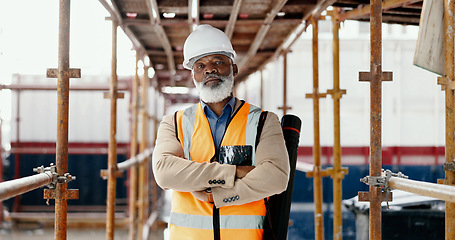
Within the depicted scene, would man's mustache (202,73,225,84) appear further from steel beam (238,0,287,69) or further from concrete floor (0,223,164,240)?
concrete floor (0,223,164,240)

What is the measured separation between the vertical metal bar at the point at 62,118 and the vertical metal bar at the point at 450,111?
8.21 ft

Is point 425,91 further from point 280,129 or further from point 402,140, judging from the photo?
point 280,129

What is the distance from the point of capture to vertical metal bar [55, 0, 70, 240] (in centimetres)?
279

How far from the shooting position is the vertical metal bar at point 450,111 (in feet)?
9.32

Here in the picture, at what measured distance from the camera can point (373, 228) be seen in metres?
2.81

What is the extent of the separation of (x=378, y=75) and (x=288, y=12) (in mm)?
2218

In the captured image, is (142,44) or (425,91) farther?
(425,91)

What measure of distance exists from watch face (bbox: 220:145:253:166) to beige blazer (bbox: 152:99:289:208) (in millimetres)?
94

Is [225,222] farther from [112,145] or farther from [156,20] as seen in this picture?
[156,20]

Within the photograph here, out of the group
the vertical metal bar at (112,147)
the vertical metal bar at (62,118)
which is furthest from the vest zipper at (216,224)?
the vertical metal bar at (112,147)

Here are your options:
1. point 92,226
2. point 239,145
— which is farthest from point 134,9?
point 92,226

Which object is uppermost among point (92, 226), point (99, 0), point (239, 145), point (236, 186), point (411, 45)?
point (411, 45)

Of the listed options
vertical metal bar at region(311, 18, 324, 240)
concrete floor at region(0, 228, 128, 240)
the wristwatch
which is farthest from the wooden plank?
concrete floor at region(0, 228, 128, 240)

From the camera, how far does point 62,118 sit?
2.86m
